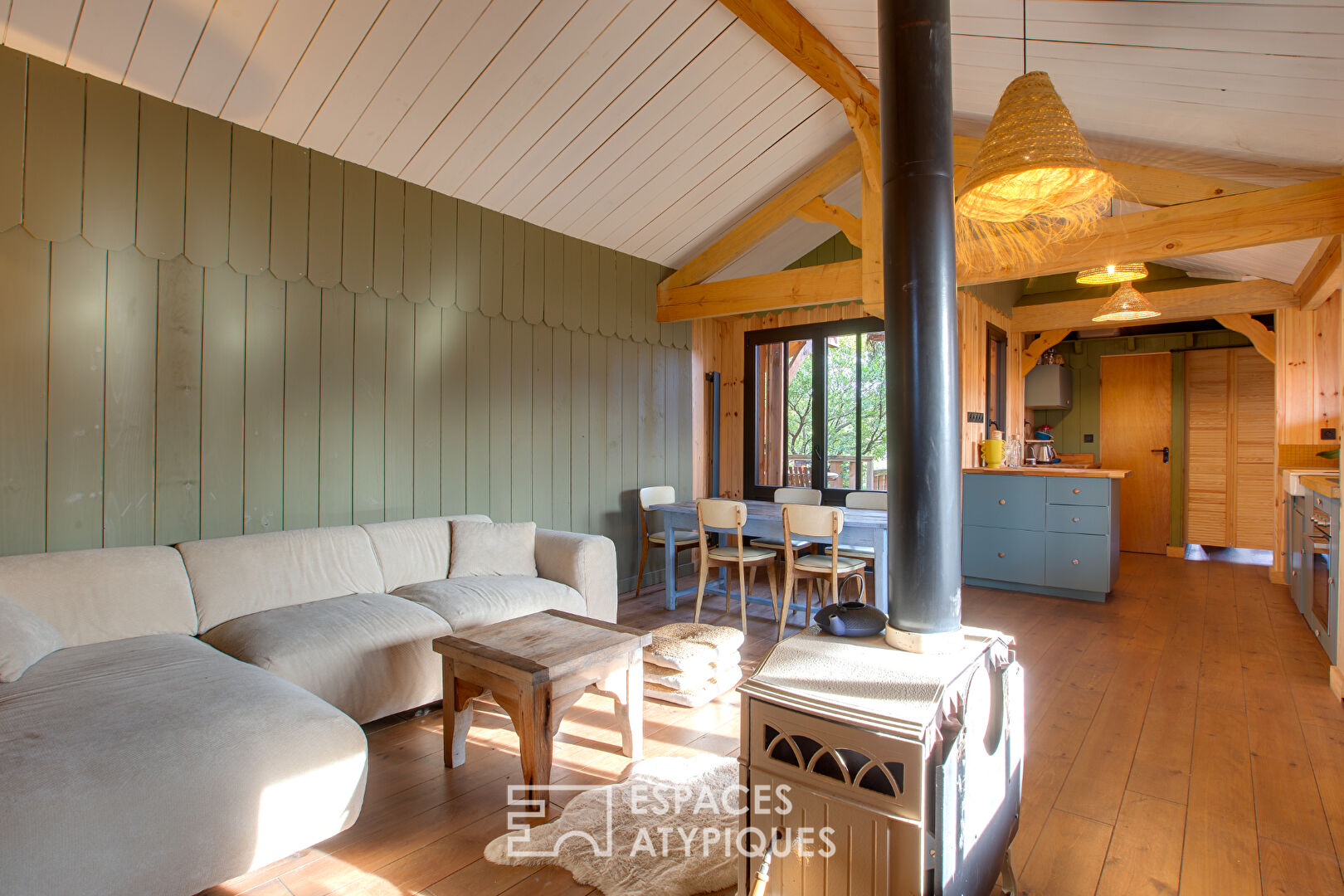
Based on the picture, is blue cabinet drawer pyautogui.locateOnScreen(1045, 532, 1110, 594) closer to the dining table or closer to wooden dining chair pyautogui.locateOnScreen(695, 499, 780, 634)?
the dining table

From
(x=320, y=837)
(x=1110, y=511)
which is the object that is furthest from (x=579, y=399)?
(x=1110, y=511)

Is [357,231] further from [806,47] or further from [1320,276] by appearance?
[1320,276]

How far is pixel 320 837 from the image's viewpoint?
1792 millimetres

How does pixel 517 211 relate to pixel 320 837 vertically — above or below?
above

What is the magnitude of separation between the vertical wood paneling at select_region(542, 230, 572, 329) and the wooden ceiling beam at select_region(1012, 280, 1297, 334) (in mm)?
4484

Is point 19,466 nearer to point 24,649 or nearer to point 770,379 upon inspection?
point 24,649

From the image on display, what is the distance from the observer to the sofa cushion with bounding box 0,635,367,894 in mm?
1436

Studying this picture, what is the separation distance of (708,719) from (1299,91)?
10.8 feet

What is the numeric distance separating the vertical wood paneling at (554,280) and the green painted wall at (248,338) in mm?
13

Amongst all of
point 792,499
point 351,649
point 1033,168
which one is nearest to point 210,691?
point 351,649

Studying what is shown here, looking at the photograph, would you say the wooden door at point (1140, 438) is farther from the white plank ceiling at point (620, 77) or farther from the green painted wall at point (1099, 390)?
Answer: the white plank ceiling at point (620, 77)

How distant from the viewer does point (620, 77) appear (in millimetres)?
3562

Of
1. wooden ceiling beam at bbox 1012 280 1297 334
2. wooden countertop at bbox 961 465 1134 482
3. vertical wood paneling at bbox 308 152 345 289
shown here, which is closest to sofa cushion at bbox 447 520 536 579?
vertical wood paneling at bbox 308 152 345 289

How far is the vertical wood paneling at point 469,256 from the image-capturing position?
405 cm
